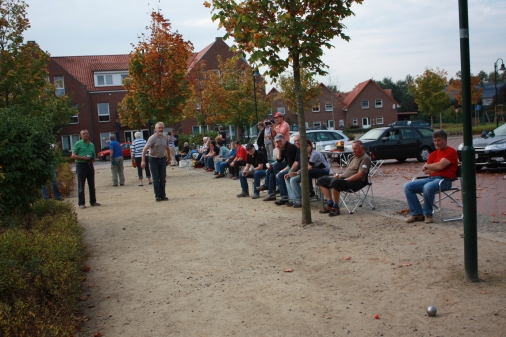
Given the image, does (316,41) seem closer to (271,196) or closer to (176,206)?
(271,196)

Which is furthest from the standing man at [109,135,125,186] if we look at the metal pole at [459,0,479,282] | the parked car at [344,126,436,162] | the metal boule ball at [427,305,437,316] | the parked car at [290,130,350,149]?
the metal boule ball at [427,305,437,316]

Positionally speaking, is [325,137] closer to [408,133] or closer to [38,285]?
[408,133]

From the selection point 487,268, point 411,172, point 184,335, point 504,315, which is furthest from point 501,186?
point 184,335

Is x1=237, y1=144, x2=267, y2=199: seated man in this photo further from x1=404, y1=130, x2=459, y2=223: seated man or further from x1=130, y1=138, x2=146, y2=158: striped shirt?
x1=130, y1=138, x2=146, y2=158: striped shirt

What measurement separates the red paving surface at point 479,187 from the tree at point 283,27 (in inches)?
151

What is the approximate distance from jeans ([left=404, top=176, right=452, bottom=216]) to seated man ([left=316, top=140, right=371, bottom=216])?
1171mm

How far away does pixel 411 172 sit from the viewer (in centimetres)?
1784

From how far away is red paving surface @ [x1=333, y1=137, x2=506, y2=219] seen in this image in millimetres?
9727

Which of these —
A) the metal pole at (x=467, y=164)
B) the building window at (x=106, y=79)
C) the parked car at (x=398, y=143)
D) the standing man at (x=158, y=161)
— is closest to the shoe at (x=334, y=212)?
the metal pole at (x=467, y=164)

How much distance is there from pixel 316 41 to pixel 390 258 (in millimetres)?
3812

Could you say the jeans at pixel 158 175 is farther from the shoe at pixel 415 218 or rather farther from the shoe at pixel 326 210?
the shoe at pixel 415 218

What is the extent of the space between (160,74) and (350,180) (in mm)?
15228

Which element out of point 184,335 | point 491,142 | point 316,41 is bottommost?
point 184,335

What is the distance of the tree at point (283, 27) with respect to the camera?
825 centimetres
